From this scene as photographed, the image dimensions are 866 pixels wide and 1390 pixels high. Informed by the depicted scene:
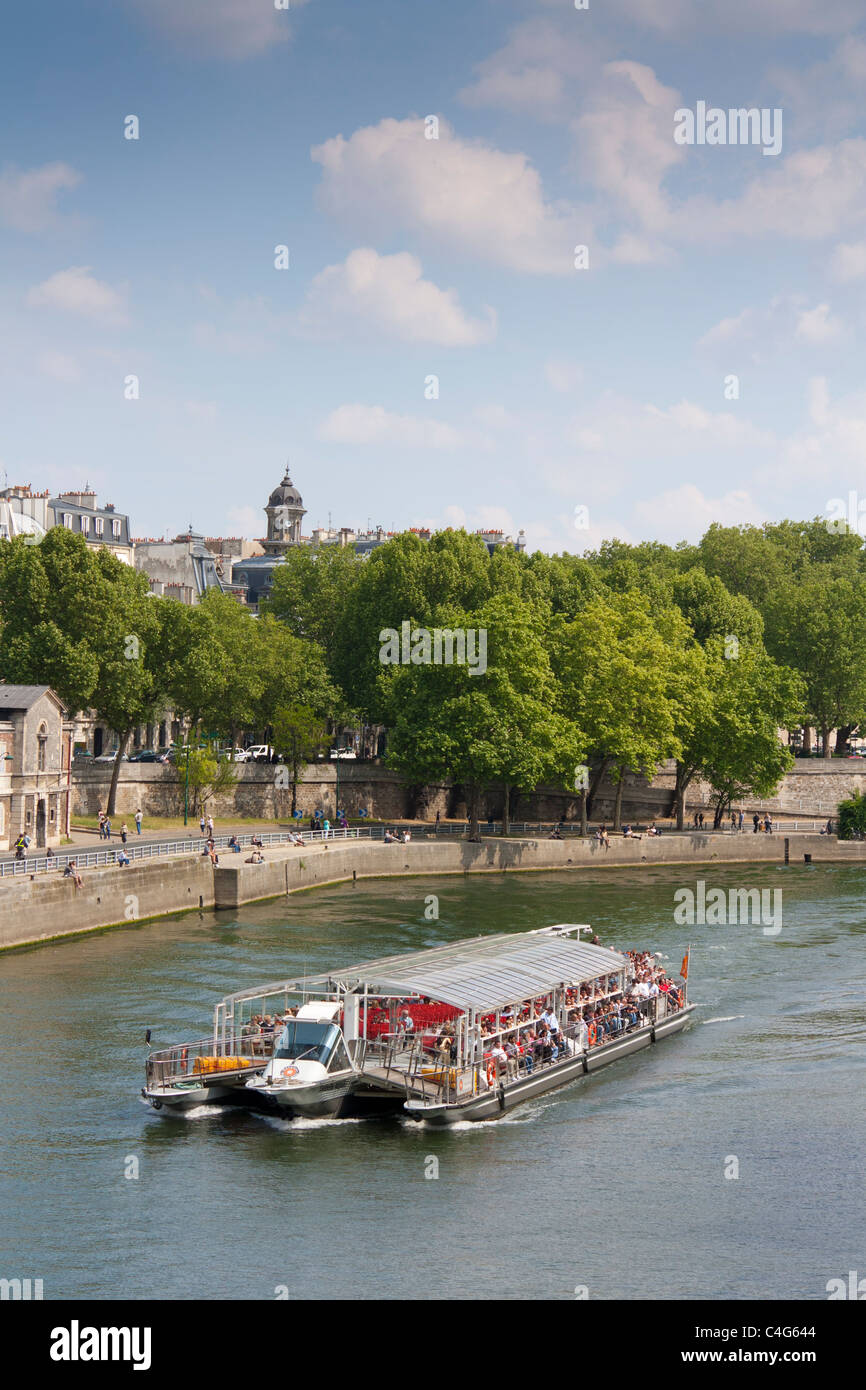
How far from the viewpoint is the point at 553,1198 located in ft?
112

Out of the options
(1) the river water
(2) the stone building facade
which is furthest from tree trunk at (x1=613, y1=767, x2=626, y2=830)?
(1) the river water

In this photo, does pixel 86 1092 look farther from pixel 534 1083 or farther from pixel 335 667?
pixel 335 667

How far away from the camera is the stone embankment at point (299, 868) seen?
197ft

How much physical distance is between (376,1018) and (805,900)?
39823 millimetres

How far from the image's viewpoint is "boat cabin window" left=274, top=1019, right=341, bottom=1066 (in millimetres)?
39062

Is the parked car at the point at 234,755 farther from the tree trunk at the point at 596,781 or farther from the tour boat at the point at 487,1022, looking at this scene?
the tour boat at the point at 487,1022

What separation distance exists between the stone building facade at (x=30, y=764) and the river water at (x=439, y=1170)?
18232mm

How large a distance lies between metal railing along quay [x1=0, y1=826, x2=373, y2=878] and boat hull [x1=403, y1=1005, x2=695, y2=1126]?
82.0 ft

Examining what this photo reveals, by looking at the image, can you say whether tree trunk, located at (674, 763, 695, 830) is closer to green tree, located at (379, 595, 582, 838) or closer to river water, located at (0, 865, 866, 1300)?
green tree, located at (379, 595, 582, 838)

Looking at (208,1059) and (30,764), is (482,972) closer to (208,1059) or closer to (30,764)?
(208,1059)

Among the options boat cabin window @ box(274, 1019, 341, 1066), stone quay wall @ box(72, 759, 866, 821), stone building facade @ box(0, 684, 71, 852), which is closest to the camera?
boat cabin window @ box(274, 1019, 341, 1066)

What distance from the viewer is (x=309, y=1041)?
39.2 m

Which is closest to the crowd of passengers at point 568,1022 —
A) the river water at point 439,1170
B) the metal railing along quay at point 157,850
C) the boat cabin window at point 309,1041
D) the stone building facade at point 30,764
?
the river water at point 439,1170
